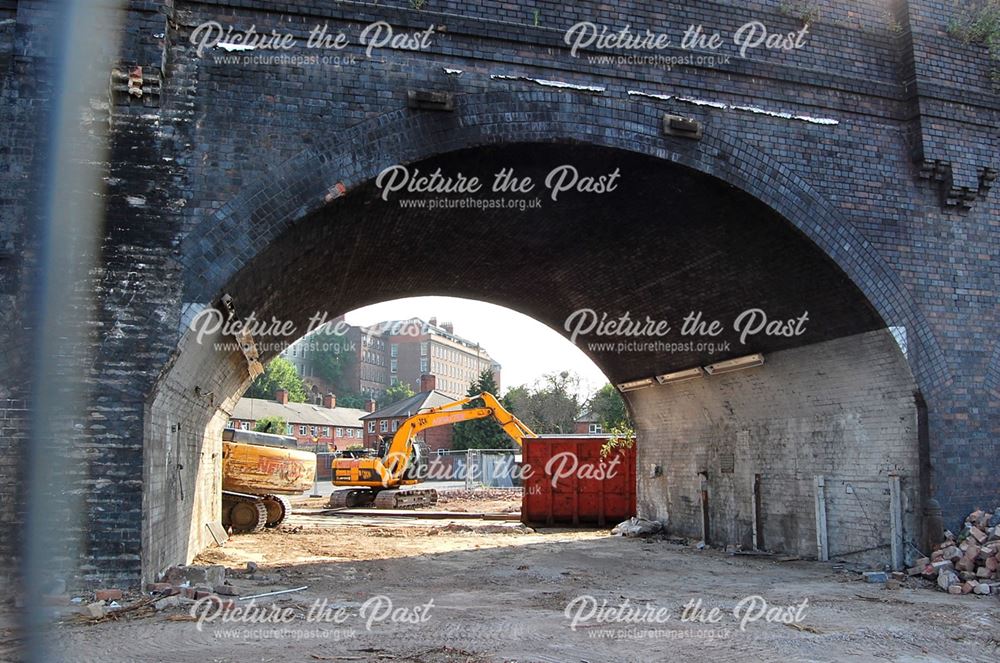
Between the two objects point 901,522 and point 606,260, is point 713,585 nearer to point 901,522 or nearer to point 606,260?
point 901,522

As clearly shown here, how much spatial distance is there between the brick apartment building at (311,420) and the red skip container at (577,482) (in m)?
40.6

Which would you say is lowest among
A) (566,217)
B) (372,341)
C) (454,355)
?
(566,217)

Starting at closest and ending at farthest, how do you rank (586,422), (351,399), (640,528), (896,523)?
(896,523) < (640,528) < (586,422) < (351,399)

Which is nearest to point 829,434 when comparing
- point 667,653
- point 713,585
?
point 713,585

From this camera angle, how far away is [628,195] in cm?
1218

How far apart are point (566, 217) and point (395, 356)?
3857 inches

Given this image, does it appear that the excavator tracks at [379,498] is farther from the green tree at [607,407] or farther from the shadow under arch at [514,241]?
the green tree at [607,407]

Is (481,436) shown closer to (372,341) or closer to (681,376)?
(681,376)

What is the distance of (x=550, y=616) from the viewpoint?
30.1 ft

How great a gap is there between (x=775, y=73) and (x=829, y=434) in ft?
18.6

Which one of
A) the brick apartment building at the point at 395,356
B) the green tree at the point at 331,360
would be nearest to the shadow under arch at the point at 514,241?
the brick apartment building at the point at 395,356

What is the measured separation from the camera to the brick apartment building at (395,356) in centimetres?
10412

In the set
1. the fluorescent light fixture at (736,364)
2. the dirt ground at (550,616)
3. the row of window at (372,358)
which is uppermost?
the row of window at (372,358)

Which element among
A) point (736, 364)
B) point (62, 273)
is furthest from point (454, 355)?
point (62, 273)
